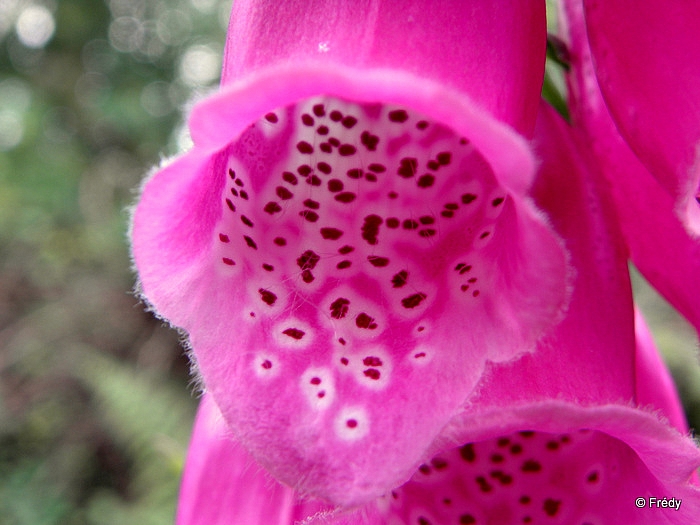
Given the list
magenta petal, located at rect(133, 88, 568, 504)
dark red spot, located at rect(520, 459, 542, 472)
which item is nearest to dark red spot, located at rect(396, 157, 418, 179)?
magenta petal, located at rect(133, 88, 568, 504)

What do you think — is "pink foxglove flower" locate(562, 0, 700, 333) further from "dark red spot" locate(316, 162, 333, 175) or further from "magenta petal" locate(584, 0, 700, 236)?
"dark red spot" locate(316, 162, 333, 175)

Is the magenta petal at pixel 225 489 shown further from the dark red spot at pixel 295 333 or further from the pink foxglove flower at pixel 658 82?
the pink foxglove flower at pixel 658 82

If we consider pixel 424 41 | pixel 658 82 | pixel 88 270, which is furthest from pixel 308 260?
pixel 88 270

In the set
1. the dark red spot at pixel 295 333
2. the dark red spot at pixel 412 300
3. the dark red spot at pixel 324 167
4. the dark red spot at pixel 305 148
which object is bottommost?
the dark red spot at pixel 295 333

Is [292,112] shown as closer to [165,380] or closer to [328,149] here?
[328,149]

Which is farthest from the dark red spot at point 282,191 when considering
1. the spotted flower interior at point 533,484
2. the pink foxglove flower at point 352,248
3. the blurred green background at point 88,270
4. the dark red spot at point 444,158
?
the blurred green background at point 88,270

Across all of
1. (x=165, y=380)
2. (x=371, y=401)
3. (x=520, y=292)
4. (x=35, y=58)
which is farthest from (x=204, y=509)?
(x=35, y=58)

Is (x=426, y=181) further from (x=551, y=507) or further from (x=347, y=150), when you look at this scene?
(x=551, y=507)
